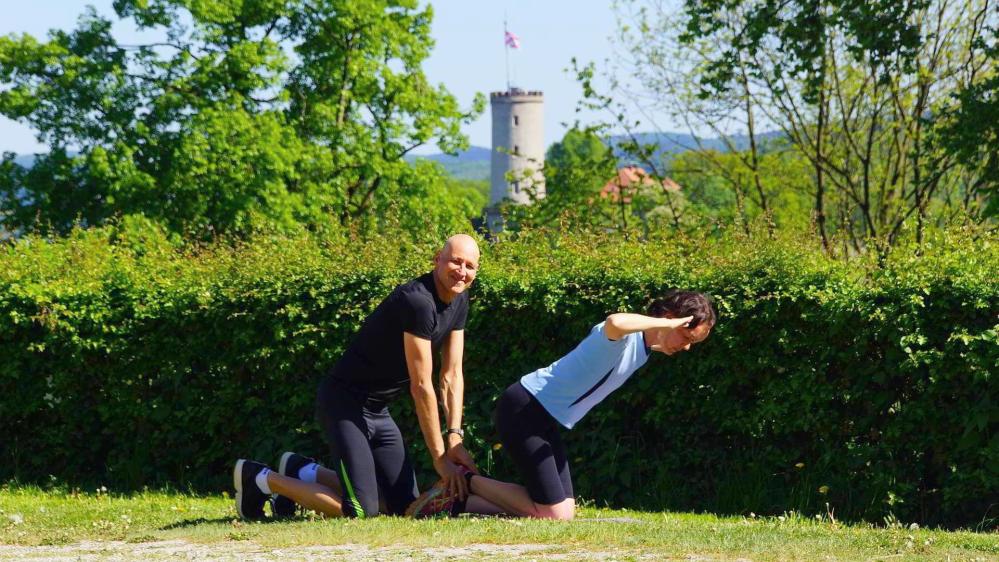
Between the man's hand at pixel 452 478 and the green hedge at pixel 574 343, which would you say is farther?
the green hedge at pixel 574 343

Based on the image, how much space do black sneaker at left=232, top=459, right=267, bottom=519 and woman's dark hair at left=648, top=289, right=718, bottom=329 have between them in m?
2.77

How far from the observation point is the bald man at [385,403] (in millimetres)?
6523

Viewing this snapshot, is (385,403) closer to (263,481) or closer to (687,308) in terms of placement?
(263,481)

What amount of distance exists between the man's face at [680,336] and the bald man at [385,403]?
3.72 ft

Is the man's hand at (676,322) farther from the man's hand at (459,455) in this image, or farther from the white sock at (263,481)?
the white sock at (263,481)

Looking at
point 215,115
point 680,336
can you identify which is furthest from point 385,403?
point 215,115

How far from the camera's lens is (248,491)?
736 centimetres

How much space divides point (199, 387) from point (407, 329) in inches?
157

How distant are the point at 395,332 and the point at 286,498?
1524 mm

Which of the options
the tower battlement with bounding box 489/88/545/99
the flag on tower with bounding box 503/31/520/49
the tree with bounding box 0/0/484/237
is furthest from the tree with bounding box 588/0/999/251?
the tower battlement with bounding box 489/88/545/99

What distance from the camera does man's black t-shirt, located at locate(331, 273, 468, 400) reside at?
6.50 metres

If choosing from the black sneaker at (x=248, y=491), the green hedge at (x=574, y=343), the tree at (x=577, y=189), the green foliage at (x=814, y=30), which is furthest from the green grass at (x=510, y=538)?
the tree at (x=577, y=189)

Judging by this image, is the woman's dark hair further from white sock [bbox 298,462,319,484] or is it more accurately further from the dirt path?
white sock [bbox 298,462,319,484]

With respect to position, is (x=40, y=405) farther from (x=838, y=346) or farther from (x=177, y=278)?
(x=838, y=346)
